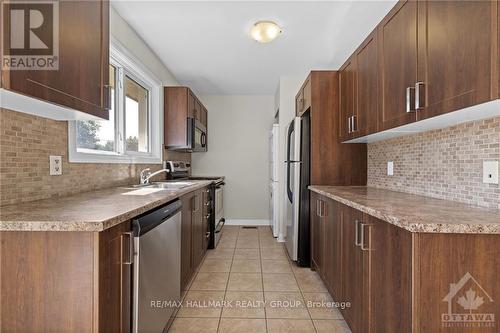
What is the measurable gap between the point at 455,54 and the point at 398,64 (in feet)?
1.61

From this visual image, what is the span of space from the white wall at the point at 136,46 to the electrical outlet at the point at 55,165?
124 cm

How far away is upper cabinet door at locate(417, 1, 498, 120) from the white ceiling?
1043mm

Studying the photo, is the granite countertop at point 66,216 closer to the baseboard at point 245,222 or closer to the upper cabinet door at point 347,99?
the upper cabinet door at point 347,99

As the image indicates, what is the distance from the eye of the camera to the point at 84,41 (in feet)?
4.75

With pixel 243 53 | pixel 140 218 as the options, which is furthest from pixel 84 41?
pixel 243 53

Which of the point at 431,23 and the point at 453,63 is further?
the point at 431,23

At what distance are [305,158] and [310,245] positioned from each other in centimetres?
96

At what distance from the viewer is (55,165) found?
1.70 m

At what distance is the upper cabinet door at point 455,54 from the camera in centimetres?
103

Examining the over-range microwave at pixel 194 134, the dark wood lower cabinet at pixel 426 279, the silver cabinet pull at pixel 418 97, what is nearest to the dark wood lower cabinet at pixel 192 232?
the over-range microwave at pixel 194 134

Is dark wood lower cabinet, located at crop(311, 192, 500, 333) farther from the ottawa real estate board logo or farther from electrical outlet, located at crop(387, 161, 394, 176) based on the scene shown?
the ottawa real estate board logo

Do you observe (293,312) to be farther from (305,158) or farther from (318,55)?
(318,55)

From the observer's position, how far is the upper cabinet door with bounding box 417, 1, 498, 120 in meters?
1.03

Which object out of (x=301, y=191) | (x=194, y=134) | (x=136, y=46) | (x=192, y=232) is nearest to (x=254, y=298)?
(x=192, y=232)
